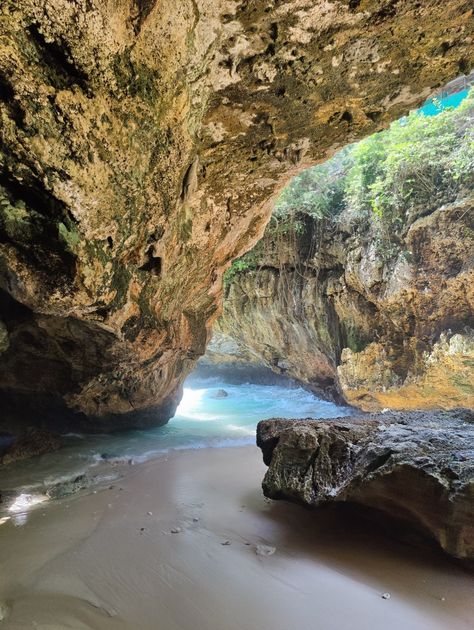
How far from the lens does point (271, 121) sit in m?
3.58

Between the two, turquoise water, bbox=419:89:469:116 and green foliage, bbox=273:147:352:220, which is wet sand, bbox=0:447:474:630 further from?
turquoise water, bbox=419:89:469:116

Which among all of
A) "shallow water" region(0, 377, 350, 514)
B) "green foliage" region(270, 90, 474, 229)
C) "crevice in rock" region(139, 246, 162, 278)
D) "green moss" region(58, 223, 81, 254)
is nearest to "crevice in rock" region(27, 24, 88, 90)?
"green moss" region(58, 223, 81, 254)

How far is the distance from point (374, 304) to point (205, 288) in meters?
4.59

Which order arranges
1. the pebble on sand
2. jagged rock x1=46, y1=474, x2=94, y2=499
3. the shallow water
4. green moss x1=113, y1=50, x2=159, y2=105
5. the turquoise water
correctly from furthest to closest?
the turquoise water → the shallow water → jagged rock x1=46, y1=474, x2=94, y2=499 → the pebble on sand → green moss x1=113, y1=50, x2=159, y2=105

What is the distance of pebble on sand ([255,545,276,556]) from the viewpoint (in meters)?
3.64

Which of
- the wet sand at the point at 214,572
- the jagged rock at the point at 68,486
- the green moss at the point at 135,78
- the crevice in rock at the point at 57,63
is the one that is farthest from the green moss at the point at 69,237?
the jagged rock at the point at 68,486

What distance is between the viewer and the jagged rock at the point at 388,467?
11.1ft

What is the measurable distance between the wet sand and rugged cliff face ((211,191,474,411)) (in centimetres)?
507

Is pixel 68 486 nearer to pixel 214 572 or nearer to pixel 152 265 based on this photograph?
pixel 214 572

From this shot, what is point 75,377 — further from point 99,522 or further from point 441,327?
point 441,327

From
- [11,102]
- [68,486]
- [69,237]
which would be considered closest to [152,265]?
[69,237]

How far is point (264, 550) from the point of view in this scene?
3693mm

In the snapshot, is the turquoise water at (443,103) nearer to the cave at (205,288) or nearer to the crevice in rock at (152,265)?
the cave at (205,288)

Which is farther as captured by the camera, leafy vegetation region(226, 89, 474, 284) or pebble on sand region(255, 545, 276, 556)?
leafy vegetation region(226, 89, 474, 284)
